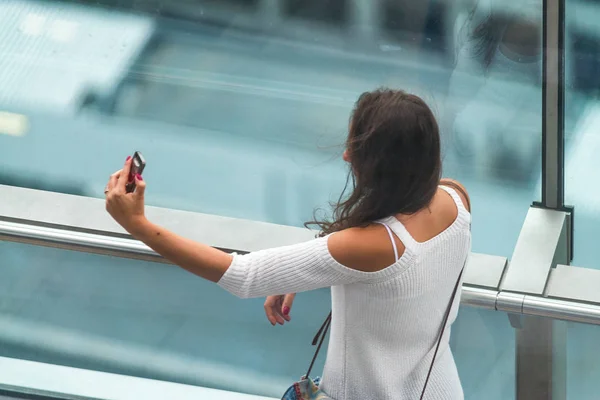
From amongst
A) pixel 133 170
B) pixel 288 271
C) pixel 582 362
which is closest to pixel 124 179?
pixel 133 170

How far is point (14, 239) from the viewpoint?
179 cm

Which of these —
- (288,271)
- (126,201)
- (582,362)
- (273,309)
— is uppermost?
(126,201)

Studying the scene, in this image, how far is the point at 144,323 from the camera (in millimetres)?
2109

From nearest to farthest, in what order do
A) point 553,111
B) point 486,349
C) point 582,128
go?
point 486,349, point 553,111, point 582,128

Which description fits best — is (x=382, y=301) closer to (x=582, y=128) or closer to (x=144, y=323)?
(x=144, y=323)

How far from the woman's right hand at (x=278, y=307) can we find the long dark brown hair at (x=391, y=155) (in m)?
0.29

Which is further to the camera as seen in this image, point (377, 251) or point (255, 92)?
point (255, 92)

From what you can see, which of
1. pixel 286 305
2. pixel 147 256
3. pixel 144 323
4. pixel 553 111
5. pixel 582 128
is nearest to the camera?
pixel 286 305

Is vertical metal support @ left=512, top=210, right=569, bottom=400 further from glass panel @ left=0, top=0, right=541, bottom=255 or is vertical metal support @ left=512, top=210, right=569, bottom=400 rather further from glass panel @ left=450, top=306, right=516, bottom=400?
glass panel @ left=0, top=0, right=541, bottom=255

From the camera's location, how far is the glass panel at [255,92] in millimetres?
2678

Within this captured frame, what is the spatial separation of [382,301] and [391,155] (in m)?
0.22

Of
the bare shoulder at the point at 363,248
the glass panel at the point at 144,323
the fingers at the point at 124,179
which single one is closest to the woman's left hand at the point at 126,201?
the fingers at the point at 124,179

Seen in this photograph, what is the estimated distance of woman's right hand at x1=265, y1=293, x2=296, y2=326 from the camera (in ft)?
5.28

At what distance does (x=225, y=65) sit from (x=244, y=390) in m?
1.49
